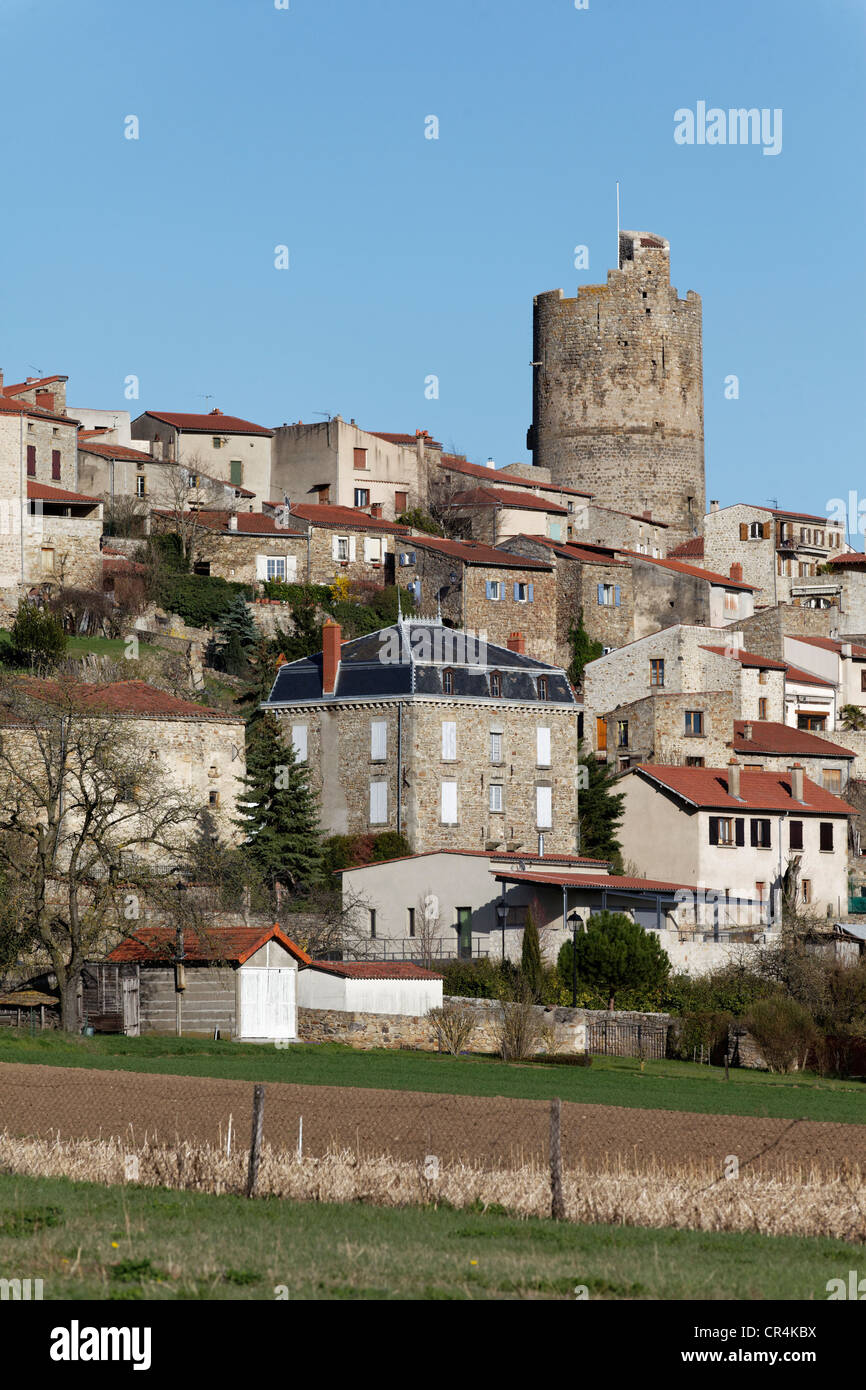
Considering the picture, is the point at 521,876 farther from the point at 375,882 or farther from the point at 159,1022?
the point at 159,1022

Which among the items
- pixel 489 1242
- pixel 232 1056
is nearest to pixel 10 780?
pixel 232 1056

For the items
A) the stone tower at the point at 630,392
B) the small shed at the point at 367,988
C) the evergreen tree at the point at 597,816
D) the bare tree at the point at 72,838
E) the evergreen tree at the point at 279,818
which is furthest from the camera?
the stone tower at the point at 630,392

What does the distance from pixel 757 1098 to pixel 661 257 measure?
66631 mm

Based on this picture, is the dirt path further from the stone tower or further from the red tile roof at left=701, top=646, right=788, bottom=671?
the stone tower

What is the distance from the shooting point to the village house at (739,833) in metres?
55.7

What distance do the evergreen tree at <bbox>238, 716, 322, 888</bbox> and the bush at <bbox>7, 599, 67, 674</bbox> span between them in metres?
9.03

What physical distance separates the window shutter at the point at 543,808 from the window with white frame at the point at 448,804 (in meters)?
2.70

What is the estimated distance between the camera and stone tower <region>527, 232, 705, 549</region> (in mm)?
91750

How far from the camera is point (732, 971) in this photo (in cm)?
4616

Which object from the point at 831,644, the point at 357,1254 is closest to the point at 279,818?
the point at 831,644

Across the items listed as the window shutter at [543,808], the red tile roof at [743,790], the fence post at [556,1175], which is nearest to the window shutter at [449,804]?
the window shutter at [543,808]

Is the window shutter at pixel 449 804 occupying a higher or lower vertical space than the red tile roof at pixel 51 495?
lower

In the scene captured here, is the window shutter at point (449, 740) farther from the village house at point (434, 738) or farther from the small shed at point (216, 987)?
the small shed at point (216, 987)

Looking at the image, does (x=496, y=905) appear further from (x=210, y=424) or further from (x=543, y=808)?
(x=210, y=424)
